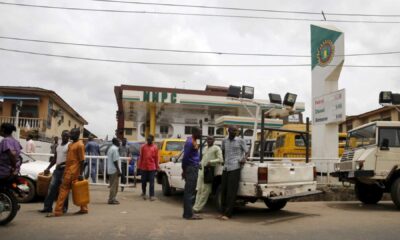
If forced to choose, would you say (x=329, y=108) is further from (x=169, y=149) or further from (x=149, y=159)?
(x=149, y=159)

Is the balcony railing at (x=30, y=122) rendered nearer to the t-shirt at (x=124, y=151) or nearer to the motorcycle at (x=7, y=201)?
the t-shirt at (x=124, y=151)

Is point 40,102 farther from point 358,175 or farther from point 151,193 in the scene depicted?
point 358,175

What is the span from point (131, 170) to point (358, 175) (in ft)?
26.3

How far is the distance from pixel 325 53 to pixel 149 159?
8581 millimetres

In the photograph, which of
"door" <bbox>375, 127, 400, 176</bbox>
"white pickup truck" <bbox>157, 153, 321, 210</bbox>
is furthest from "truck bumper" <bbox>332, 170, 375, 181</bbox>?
"white pickup truck" <bbox>157, 153, 321, 210</bbox>

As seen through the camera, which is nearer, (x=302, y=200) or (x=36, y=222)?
(x=36, y=222)

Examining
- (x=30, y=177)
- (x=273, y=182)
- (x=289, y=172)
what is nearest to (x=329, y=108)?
(x=289, y=172)

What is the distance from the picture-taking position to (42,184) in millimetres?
9984

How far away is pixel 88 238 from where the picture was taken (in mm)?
6594

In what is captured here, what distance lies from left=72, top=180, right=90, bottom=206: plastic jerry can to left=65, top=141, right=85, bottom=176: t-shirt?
0.71ft

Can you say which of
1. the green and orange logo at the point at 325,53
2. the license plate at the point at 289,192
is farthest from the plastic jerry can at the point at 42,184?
the green and orange logo at the point at 325,53

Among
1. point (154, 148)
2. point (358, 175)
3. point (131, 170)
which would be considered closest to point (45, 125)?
point (131, 170)

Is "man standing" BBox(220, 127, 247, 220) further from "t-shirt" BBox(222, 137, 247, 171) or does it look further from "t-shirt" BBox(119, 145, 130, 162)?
"t-shirt" BBox(119, 145, 130, 162)

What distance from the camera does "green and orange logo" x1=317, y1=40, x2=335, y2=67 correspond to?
52.8 ft
